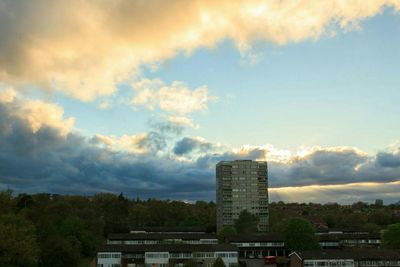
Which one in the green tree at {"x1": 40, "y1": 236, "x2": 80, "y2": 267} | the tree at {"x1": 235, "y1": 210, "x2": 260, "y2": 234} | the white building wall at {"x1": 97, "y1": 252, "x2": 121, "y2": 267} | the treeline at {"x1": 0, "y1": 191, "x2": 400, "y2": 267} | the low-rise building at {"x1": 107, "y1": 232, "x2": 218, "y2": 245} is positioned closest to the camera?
the treeline at {"x1": 0, "y1": 191, "x2": 400, "y2": 267}

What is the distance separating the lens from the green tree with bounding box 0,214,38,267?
62656 mm

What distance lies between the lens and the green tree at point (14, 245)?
62656 millimetres

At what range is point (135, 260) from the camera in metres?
83.7

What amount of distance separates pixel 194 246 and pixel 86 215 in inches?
2343

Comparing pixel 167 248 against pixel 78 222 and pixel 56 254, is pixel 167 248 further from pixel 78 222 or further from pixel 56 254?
pixel 78 222

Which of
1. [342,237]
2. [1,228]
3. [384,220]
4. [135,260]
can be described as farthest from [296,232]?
[384,220]

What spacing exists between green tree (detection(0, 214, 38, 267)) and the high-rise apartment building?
9655 cm

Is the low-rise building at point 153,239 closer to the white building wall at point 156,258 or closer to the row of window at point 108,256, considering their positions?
the white building wall at point 156,258

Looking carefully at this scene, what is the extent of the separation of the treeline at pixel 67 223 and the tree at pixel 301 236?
1756 inches

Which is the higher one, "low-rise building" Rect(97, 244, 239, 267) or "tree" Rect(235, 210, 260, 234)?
"tree" Rect(235, 210, 260, 234)

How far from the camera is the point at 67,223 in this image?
329 ft

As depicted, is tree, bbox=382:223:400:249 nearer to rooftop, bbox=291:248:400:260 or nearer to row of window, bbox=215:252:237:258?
rooftop, bbox=291:248:400:260

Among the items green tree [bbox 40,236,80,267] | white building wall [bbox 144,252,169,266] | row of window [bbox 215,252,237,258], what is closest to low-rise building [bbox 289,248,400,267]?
row of window [bbox 215,252,237,258]

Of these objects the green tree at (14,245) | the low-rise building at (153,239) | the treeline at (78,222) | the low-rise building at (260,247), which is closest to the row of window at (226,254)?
the low-rise building at (260,247)
